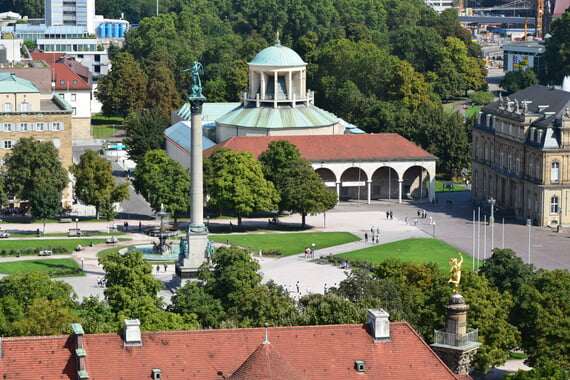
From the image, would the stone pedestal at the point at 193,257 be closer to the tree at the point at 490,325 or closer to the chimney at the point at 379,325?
the tree at the point at 490,325

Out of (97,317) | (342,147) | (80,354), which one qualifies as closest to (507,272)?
(97,317)

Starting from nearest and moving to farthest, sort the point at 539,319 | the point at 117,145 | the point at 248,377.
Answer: the point at 248,377, the point at 539,319, the point at 117,145

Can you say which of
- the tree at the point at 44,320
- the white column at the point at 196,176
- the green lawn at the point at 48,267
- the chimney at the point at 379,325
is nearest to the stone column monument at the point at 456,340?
the chimney at the point at 379,325

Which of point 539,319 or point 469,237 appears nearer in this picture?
point 539,319

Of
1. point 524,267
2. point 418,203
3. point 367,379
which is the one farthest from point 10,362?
point 418,203

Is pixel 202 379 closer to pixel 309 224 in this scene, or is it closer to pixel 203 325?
pixel 203 325

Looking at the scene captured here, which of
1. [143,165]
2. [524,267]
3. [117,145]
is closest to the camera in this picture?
[524,267]
